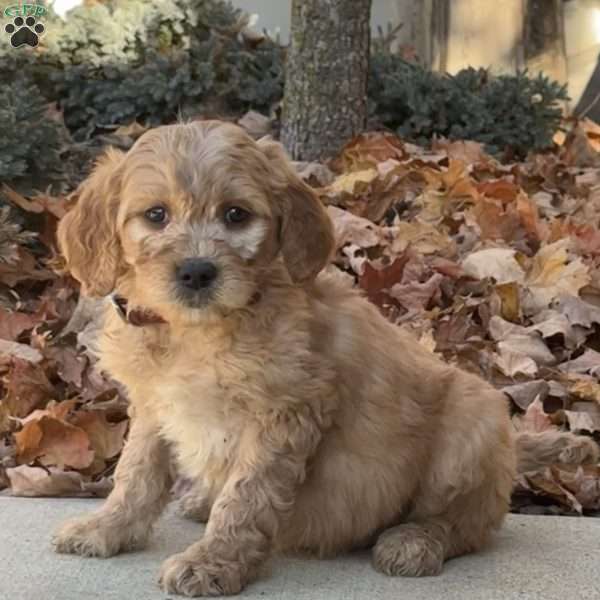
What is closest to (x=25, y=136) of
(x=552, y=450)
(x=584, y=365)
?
(x=584, y=365)

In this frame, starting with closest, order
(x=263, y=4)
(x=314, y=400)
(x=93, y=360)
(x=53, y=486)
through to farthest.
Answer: (x=314, y=400)
(x=53, y=486)
(x=93, y=360)
(x=263, y=4)

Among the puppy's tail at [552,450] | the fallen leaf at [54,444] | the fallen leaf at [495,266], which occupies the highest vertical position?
the fallen leaf at [495,266]

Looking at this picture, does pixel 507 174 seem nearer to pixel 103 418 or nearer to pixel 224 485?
pixel 103 418

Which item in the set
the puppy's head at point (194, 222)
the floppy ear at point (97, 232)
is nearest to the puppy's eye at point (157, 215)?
the puppy's head at point (194, 222)

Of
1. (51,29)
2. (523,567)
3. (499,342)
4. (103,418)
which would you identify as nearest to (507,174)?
(499,342)

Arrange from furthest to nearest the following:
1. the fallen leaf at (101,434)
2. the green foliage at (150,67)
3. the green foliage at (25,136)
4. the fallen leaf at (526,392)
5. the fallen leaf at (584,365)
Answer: the green foliage at (150,67)
the green foliage at (25,136)
the fallen leaf at (584,365)
the fallen leaf at (526,392)
the fallen leaf at (101,434)

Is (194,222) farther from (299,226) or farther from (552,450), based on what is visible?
(552,450)

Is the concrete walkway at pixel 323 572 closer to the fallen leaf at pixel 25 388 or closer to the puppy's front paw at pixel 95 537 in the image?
the puppy's front paw at pixel 95 537

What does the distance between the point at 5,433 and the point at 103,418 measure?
16.1 inches

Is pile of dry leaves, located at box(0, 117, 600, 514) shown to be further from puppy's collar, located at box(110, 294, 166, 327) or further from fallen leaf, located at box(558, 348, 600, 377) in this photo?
puppy's collar, located at box(110, 294, 166, 327)

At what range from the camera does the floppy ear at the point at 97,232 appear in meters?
3.68

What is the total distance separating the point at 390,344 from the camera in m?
3.98

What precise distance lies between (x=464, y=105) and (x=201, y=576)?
5.43 meters

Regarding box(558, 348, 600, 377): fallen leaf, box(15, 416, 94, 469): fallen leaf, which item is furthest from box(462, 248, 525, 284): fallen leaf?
box(15, 416, 94, 469): fallen leaf
